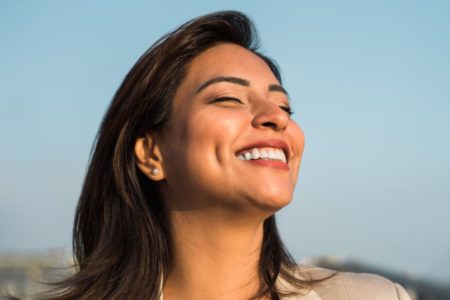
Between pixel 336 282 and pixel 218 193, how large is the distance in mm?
934

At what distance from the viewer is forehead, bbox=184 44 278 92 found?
4.47 meters

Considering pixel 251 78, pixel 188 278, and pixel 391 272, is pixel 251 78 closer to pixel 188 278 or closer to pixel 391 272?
pixel 188 278

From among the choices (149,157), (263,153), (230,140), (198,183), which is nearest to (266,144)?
(263,153)

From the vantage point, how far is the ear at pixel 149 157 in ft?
15.2

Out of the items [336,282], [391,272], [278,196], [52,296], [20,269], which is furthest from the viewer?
[20,269]

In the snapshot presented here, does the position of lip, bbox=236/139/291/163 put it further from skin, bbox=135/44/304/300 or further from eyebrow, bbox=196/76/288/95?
eyebrow, bbox=196/76/288/95

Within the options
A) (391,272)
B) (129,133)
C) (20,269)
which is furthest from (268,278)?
(20,269)

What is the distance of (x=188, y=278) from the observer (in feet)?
14.5

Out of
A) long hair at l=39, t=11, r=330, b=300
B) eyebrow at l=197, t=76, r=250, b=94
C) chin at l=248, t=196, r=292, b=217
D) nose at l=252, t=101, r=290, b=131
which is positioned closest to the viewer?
chin at l=248, t=196, r=292, b=217

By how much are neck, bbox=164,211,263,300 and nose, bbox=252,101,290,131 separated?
0.60m

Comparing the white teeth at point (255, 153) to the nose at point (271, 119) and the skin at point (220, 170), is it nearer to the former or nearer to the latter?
the skin at point (220, 170)

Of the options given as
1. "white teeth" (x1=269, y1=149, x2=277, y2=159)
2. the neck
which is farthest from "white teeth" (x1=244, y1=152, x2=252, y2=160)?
the neck

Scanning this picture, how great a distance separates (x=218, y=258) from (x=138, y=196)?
86 cm

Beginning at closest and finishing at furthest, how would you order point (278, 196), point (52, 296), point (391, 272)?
point (278, 196) → point (52, 296) → point (391, 272)
